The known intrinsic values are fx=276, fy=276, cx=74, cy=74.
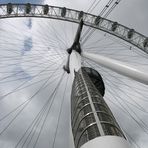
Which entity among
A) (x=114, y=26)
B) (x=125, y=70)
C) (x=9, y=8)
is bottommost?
(x=125, y=70)

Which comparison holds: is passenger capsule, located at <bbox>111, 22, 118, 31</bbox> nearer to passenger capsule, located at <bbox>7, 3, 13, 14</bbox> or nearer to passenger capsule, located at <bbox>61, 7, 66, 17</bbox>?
passenger capsule, located at <bbox>61, 7, 66, 17</bbox>

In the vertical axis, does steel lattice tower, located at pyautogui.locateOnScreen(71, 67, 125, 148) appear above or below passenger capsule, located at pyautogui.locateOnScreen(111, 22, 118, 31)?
below

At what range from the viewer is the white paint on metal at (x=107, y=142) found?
13414mm

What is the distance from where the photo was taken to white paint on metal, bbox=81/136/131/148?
13.4 meters

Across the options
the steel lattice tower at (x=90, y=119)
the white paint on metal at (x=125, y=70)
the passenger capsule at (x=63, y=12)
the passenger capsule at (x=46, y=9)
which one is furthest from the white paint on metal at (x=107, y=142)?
the passenger capsule at (x=63, y=12)

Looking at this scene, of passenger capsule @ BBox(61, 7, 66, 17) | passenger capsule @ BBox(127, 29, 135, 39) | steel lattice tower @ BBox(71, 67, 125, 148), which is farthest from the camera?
passenger capsule @ BBox(61, 7, 66, 17)

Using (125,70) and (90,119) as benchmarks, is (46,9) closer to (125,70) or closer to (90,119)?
(125,70)

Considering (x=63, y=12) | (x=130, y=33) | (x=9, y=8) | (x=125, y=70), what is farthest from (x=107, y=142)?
(x=63, y=12)

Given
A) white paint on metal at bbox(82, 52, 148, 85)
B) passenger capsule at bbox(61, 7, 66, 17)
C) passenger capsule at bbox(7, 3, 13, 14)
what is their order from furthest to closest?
passenger capsule at bbox(61, 7, 66, 17)
passenger capsule at bbox(7, 3, 13, 14)
white paint on metal at bbox(82, 52, 148, 85)

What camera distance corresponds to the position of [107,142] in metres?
13.7

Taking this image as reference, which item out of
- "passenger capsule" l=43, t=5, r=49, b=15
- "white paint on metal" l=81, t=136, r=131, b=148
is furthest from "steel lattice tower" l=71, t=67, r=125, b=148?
"passenger capsule" l=43, t=5, r=49, b=15

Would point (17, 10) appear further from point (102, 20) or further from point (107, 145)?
point (107, 145)

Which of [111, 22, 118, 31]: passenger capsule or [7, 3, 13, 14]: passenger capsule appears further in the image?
[111, 22, 118, 31]: passenger capsule

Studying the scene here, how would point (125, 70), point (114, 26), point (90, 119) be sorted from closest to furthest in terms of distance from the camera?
point (90, 119) → point (125, 70) → point (114, 26)
